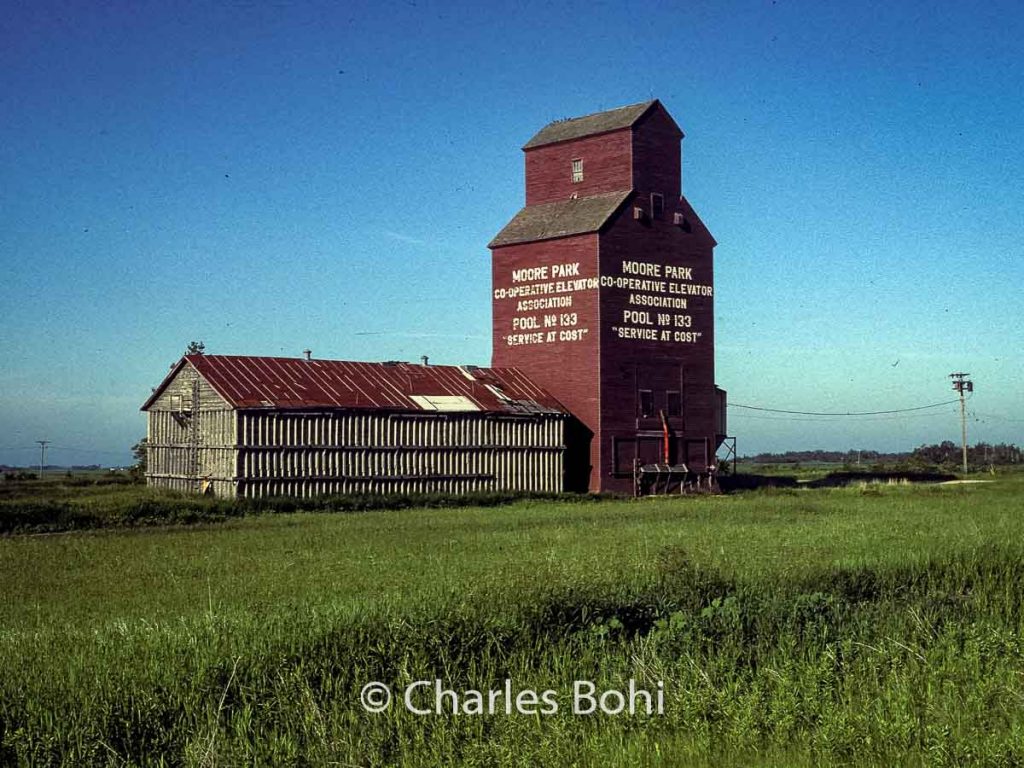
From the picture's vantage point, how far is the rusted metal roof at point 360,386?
127 feet

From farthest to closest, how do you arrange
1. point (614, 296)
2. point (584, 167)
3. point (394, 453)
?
point (584, 167), point (614, 296), point (394, 453)

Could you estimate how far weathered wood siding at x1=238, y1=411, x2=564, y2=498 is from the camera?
124 feet

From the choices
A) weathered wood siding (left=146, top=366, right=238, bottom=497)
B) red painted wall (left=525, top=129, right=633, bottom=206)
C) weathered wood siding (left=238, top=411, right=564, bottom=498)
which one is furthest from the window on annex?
weathered wood siding (left=146, top=366, right=238, bottom=497)

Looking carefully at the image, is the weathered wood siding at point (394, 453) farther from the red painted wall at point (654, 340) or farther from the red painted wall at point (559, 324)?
the red painted wall at point (654, 340)

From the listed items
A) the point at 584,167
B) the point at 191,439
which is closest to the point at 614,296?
the point at 584,167

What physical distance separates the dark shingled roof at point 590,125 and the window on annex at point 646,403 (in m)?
10.7

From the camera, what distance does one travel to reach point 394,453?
134ft

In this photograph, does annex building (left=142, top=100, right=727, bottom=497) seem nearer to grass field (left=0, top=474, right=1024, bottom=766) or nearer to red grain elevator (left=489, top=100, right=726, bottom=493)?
red grain elevator (left=489, top=100, right=726, bottom=493)

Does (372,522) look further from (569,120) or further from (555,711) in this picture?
(569,120)

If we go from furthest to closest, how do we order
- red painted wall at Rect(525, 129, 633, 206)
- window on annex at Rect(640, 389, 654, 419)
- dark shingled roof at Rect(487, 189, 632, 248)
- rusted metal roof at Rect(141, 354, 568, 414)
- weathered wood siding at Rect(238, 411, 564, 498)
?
red painted wall at Rect(525, 129, 633, 206) → window on annex at Rect(640, 389, 654, 419) → dark shingled roof at Rect(487, 189, 632, 248) → rusted metal roof at Rect(141, 354, 568, 414) → weathered wood siding at Rect(238, 411, 564, 498)

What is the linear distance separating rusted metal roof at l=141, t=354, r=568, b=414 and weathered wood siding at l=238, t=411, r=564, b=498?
437 millimetres

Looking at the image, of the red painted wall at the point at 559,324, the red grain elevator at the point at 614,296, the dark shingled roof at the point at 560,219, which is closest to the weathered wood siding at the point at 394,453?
the red painted wall at the point at 559,324

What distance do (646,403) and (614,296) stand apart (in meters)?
4.55

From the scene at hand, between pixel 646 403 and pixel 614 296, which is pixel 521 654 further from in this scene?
pixel 646 403
